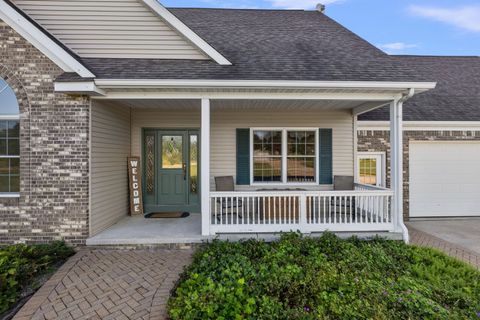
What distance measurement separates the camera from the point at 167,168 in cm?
736

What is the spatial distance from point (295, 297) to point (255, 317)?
0.67 m

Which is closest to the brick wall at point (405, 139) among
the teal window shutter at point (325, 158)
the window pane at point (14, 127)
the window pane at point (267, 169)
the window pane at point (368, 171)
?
the window pane at point (368, 171)

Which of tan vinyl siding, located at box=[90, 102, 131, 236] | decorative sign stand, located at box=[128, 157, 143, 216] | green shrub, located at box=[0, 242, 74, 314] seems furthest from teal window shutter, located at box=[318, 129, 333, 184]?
green shrub, located at box=[0, 242, 74, 314]

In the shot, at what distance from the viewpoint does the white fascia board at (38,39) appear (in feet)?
15.9

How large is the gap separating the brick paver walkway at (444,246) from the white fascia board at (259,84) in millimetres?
3158

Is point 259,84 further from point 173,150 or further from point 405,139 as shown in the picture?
point 405,139

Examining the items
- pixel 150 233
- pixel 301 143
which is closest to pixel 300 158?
pixel 301 143

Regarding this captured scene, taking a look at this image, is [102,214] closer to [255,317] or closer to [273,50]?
[255,317]

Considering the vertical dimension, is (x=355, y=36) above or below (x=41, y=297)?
above

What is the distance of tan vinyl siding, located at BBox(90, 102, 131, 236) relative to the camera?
17.5 ft

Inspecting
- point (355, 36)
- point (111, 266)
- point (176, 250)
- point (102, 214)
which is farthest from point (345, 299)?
point (355, 36)

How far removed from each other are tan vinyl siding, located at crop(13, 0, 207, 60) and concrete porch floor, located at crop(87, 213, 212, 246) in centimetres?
373

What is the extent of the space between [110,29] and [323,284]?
6.39m

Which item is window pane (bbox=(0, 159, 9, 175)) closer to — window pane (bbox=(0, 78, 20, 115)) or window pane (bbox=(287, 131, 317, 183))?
window pane (bbox=(0, 78, 20, 115))
